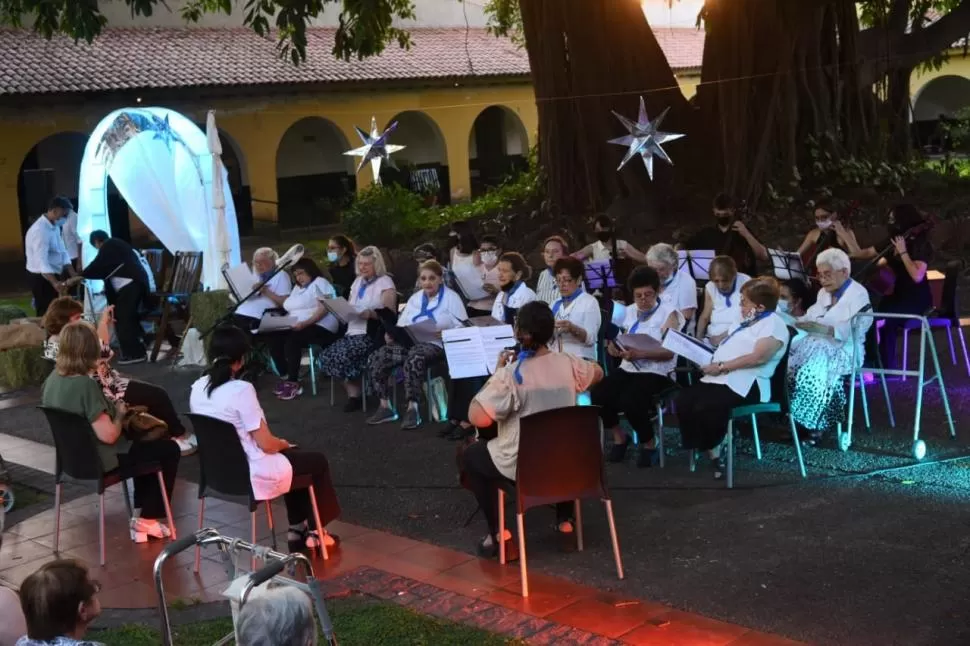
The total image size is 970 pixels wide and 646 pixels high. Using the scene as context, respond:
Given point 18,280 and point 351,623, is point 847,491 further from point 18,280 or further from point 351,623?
point 18,280

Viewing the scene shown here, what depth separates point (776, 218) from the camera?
52.3 feet

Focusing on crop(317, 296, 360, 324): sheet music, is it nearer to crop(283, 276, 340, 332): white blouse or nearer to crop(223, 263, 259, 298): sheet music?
crop(283, 276, 340, 332): white blouse

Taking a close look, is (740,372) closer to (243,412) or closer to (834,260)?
(834,260)

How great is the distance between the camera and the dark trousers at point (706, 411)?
277 inches

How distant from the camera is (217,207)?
13227 millimetres

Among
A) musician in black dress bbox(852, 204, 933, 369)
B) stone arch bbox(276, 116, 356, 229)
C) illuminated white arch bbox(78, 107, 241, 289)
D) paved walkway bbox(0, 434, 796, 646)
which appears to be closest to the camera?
paved walkway bbox(0, 434, 796, 646)

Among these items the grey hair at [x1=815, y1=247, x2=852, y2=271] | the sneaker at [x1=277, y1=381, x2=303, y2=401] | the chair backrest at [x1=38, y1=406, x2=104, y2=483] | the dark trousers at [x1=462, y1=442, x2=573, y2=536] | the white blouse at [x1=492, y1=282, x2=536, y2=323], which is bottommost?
the sneaker at [x1=277, y1=381, x2=303, y2=401]

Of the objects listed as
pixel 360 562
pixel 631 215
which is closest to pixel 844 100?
pixel 631 215

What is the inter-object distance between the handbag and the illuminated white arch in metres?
6.68

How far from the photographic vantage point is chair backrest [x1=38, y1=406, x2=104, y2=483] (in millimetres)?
6496

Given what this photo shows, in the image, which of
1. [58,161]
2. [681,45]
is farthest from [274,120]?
[681,45]

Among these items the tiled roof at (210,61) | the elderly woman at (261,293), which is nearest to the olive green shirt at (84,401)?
the elderly woman at (261,293)

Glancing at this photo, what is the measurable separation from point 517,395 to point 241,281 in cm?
632

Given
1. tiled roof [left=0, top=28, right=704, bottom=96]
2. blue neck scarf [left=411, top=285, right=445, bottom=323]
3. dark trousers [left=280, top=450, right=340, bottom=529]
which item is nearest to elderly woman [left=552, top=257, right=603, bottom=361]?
blue neck scarf [left=411, top=285, right=445, bottom=323]
